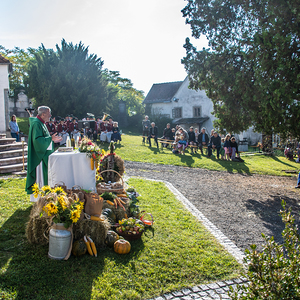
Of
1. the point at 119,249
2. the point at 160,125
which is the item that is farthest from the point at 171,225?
the point at 160,125

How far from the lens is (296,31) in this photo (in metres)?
9.41

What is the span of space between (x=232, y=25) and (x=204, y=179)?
6.51 metres

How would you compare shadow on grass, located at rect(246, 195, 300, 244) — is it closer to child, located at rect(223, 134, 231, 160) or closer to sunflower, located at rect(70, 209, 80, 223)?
sunflower, located at rect(70, 209, 80, 223)

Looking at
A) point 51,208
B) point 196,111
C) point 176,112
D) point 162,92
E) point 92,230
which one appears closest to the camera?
point 51,208

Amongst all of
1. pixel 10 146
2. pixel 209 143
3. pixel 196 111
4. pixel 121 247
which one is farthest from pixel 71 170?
pixel 196 111

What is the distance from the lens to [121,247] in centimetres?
475

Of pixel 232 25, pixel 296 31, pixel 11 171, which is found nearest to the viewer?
pixel 296 31

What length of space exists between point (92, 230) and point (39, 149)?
2.24 metres

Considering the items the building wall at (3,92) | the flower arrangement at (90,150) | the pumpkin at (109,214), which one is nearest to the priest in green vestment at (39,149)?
the flower arrangement at (90,150)

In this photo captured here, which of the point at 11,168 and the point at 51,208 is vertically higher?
the point at 51,208

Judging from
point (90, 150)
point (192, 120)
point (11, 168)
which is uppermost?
point (192, 120)

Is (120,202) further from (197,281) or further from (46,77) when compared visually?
(46,77)

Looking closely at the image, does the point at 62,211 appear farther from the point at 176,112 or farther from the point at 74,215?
the point at 176,112

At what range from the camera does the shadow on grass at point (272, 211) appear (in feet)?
21.8
